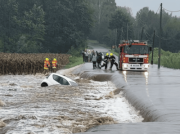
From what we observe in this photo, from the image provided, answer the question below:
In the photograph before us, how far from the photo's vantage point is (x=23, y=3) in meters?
125

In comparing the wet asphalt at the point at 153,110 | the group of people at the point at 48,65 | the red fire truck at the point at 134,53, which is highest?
the red fire truck at the point at 134,53

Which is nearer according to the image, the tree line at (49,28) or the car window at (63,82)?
the car window at (63,82)

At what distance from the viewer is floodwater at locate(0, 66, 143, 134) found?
13.0 meters

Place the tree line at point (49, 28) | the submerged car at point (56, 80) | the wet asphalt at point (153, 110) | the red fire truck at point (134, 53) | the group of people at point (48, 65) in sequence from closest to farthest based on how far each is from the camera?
1. the wet asphalt at point (153, 110)
2. the submerged car at point (56, 80)
3. the red fire truck at point (134, 53)
4. the group of people at point (48, 65)
5. the tree line at point (49, 28)

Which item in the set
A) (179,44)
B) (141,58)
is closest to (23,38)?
(179,44)

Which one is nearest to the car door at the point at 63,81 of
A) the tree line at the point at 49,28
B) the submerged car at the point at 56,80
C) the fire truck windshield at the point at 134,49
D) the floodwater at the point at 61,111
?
the submerged car at the point at 56,80

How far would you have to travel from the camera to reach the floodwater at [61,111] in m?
13.0

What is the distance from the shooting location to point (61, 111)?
52.6 ft

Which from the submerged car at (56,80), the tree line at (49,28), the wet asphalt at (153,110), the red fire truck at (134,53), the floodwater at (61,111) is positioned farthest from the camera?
the tree line at (49,28)

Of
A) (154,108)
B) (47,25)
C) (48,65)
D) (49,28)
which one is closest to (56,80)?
(154,108)

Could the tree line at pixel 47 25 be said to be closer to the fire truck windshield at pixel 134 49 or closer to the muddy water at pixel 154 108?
the fire truck windshield at pixel 134 49

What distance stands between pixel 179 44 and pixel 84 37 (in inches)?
1182

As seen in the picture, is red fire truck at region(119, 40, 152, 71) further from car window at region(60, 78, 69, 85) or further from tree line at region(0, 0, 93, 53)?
tree line at region(0, 0, 93, 53)

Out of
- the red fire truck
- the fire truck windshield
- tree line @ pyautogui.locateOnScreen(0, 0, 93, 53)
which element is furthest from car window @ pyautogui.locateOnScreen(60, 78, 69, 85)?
tree line @ pyautogui.locateOnScreen(0, 0, 93, 53)
